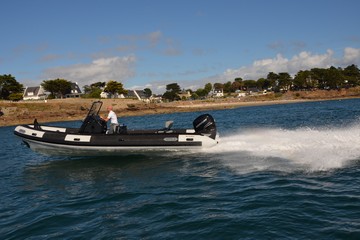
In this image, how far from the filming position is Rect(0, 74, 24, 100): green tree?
80062mm

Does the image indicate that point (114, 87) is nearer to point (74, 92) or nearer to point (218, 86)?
point (74, 92)

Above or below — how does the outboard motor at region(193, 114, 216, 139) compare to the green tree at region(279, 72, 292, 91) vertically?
below

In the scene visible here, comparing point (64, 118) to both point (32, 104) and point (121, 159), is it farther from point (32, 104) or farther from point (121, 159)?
point (121, 159)

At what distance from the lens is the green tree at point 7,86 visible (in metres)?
80.1

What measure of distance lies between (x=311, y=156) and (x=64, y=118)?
154 feet

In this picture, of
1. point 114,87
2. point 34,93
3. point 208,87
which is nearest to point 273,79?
point 208,87

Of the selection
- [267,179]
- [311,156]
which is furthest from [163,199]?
[311,156]

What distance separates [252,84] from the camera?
168 m

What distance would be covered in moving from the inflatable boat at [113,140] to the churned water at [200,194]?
1.41ft

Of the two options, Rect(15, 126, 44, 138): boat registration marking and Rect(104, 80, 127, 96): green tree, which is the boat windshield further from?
Rect(104, 80, 127, 96): green tree

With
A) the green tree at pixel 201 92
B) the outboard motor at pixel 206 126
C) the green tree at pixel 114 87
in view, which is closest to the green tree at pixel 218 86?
the green tree at pixel 201 92

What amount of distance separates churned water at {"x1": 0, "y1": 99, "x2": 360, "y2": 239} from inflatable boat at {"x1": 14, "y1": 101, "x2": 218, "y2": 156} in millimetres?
431

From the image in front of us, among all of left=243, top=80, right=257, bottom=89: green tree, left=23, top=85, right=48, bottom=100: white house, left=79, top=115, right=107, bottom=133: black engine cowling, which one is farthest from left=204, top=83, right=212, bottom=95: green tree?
left=79, top=115, right=107, bottom=133: black engine cowling

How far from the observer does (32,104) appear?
2279 inches
